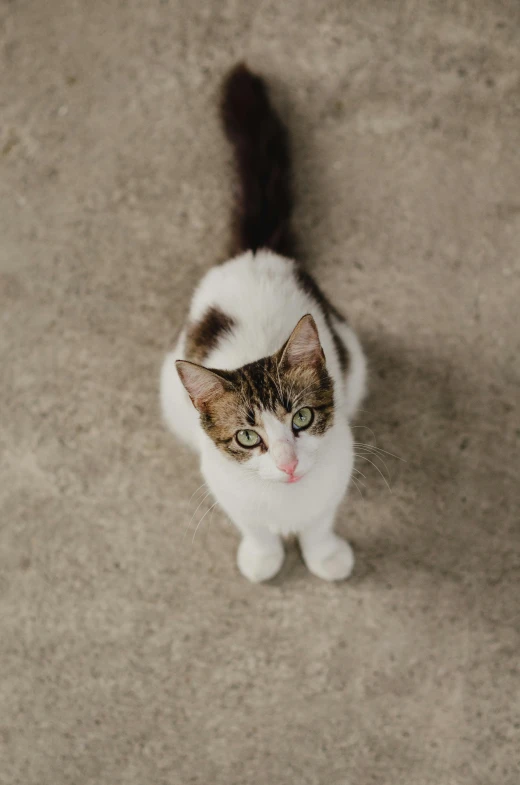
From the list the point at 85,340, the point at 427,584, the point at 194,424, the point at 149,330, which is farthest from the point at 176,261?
the point at 427,584

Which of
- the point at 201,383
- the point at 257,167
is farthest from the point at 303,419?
the point at 257,167

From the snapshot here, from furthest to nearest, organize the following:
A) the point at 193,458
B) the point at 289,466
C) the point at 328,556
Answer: the point at 193,458
the point at 328,556
the point at 289,466

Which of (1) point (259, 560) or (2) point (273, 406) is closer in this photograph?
(2) point (273, 406)

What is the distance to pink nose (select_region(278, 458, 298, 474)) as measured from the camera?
3.05 feet

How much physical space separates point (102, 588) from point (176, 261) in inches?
33.2

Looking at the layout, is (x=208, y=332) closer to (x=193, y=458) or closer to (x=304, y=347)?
(x=304, y=347)

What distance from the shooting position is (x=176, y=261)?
165cm

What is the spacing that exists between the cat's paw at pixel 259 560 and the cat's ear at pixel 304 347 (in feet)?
1.81

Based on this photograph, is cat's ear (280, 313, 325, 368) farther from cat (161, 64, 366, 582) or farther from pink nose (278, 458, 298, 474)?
pink nose (278, 458, 298, 474)

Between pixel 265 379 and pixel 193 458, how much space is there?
62 cm

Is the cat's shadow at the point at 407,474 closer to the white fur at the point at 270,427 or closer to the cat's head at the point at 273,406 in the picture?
the white fur at the point at 270,427

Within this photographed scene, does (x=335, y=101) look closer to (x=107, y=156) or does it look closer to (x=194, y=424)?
(x=107, y=156)

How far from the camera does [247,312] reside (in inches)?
45.7

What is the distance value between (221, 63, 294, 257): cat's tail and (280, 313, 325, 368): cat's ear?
0.42 metres
